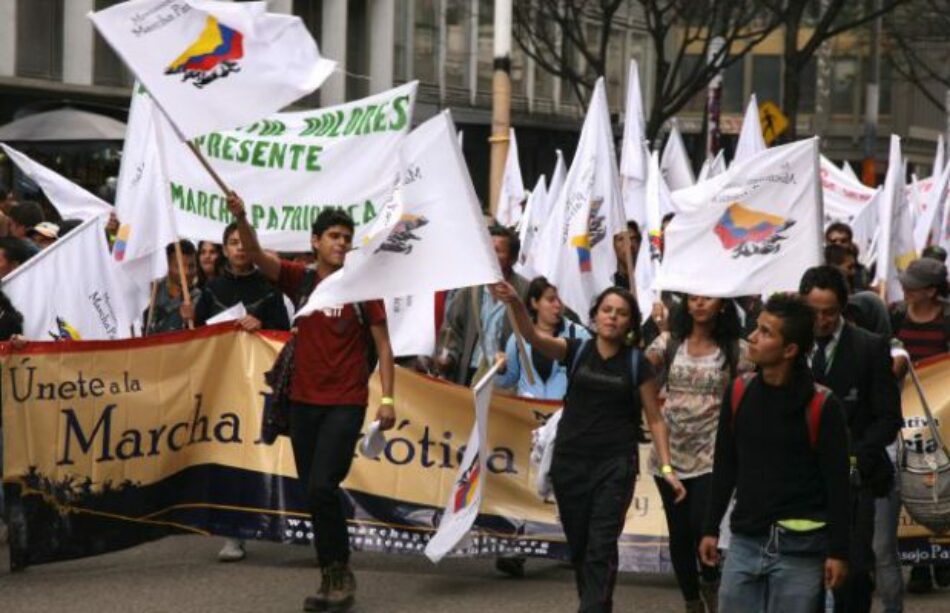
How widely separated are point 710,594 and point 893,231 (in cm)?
636

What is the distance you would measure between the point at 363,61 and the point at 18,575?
112 feet

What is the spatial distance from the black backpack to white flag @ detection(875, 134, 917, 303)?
4.49 metres

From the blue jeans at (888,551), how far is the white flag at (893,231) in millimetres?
4237

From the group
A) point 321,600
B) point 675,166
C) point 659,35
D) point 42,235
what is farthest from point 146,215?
point 659,35

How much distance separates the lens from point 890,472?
8055 mm

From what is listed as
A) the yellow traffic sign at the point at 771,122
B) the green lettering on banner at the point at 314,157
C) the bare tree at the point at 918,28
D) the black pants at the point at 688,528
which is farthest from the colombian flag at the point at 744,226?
the bare tree at the point at 918,28

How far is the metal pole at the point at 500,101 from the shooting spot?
21.2 meters

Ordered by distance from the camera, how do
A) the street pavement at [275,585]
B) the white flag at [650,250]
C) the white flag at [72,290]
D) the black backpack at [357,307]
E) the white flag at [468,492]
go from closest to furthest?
the white flag at [468,492], the black backpack at [357,307], the street pavement at [275,585], the white flag at [72,290], the white flag at [650,250]

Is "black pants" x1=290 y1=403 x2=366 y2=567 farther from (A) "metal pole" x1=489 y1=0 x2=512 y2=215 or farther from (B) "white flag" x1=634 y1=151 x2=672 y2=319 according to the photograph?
(A) "metal pole" x1=489 y1=0 x2=512 y2=215

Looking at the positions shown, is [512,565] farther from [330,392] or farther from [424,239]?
[424,239]

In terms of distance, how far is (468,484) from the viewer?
30.1 ft

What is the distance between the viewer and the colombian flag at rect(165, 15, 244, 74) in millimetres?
10453

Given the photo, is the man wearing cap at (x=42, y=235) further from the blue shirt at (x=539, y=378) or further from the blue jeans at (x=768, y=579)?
the blue jeans at (x=768, y=579)

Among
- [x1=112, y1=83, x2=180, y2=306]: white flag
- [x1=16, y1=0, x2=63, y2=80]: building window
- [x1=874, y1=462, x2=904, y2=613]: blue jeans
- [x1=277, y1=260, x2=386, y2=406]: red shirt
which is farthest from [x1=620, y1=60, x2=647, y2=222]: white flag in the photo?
[x1=16, y1=0, x2=63, y2=80]: building window
